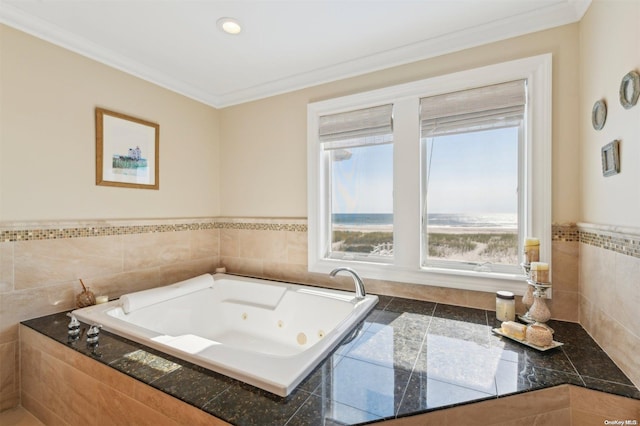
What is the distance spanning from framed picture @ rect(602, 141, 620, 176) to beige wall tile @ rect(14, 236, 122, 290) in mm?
2979

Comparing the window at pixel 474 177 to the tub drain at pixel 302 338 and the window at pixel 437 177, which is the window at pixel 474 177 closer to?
the window at pixel 437 177

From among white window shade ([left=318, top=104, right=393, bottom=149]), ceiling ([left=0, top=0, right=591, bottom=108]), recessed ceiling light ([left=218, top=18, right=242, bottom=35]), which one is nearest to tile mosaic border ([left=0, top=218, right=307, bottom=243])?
white window shade ([left=318, top=104, right=393, bottom=149])

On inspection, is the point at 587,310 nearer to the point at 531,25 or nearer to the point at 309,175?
the point at 531,25

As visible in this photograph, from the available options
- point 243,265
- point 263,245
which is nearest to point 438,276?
point 263,245

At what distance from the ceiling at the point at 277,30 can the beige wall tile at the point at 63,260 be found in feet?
4.21

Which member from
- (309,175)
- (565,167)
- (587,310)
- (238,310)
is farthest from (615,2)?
(238,310)

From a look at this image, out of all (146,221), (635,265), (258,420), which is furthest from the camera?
(146,221)

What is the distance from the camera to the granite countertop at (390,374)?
3.15ft

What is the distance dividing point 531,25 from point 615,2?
481 millimetres

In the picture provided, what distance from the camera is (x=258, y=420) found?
90 cm

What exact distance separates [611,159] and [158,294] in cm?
269

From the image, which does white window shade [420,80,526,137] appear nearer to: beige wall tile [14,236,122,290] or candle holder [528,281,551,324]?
candle holder [528,281,551,324]

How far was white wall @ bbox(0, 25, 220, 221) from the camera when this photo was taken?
1660 mm

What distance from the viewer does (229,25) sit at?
177cm
